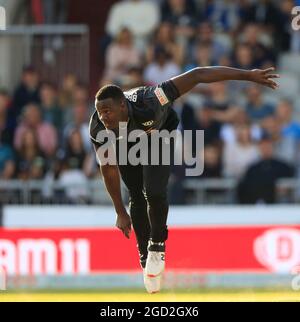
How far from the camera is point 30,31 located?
1722 centimetres

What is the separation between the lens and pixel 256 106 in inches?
624

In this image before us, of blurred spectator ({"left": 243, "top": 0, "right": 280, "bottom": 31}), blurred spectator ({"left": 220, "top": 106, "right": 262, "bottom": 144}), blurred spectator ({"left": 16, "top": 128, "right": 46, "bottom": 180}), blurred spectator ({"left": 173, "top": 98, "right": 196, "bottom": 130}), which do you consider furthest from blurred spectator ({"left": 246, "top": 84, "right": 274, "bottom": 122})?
blurred spectator ({"left": 16, "top": 128, "right": 46, "bottom": 180})

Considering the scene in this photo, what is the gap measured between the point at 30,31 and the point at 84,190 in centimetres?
353

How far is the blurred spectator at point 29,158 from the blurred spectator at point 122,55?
1.66 metres

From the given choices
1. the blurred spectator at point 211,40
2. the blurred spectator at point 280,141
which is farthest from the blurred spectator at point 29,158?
the blurred spectator at point 280,141

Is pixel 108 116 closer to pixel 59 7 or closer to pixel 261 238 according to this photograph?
pixel 261 238

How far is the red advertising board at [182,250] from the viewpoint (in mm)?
13797

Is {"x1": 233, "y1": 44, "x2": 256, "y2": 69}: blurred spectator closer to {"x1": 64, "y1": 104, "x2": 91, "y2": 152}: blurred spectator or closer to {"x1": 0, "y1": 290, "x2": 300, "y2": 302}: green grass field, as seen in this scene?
{"x1": 64, "y1": 104, "x2": 91, "y2": 152}: blurred spectator

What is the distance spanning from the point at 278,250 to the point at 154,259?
4.64 meters

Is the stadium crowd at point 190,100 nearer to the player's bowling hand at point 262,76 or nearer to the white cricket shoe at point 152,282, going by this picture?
the white cricket shoe at point 152,282

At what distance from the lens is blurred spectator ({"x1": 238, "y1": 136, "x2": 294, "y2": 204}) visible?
14719 millimetres
